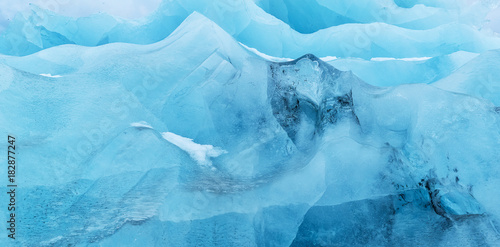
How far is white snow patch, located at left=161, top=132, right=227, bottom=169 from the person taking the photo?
2697mm

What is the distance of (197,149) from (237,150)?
354 millimetres

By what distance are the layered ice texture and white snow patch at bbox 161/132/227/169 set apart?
17 mm

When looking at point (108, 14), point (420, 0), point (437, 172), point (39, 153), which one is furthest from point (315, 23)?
point (39, 153)

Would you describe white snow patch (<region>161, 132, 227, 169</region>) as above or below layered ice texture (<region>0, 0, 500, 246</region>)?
below

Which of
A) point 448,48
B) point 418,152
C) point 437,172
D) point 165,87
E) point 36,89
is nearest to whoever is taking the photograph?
point 437,172

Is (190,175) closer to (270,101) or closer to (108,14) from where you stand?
(270,101)

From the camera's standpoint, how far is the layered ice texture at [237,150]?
205cm

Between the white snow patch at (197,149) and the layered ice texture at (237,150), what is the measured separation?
17mm

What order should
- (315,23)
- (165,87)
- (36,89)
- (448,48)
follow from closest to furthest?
1. (36,89)
2. (165,87)
3. (448,48)
4. (315,23)

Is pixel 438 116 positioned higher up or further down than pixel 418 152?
higher up

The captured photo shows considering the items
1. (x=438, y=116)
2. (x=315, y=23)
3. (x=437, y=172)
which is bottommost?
(x=315, y=23)

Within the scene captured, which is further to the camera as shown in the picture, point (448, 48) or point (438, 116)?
point (448, 48)

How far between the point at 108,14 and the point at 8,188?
436 centimetres

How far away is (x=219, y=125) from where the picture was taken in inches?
119
